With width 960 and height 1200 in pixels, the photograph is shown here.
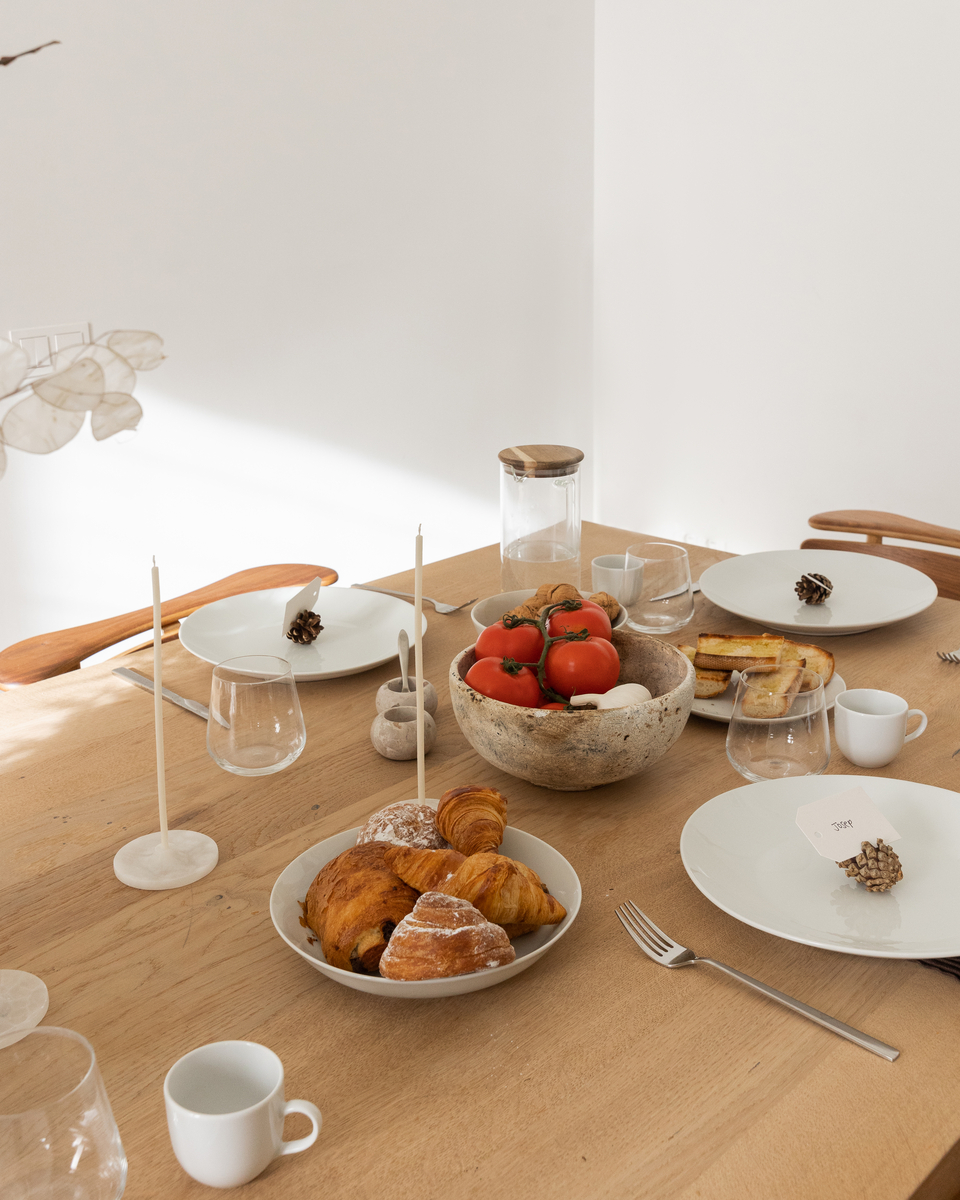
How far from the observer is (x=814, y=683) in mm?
872

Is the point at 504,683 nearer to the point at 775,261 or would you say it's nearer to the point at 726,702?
the point at 726,702

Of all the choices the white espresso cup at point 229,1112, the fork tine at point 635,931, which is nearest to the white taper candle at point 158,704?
the white espresso cup at point 229,1112

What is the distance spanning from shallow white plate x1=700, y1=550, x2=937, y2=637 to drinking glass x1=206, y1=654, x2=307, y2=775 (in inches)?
27.3

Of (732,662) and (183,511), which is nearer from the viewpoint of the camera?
(732,662)

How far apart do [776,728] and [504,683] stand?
25 centimetres

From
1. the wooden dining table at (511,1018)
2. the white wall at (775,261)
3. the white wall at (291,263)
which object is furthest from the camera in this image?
the white wall at (775,261)

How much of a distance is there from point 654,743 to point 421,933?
326mm

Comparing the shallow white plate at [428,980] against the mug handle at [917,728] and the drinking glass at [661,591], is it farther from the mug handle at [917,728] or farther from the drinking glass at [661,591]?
the drinking glass at [661,591]

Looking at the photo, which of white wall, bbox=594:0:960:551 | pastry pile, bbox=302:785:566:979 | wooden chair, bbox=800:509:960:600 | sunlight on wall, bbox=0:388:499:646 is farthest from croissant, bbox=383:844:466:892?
white wall, bbox=594:0:960:551

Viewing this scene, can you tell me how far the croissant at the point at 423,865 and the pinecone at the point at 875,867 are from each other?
31 cm

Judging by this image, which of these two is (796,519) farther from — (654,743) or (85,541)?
(654,743)

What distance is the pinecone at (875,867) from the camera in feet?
2.42

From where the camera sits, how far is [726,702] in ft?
3.57

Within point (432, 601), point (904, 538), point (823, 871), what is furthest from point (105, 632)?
point (904, 538)
